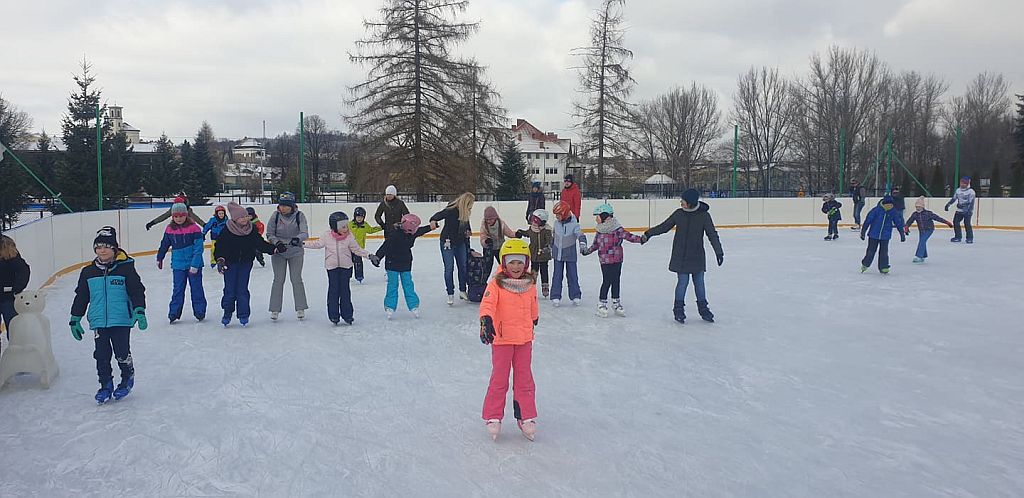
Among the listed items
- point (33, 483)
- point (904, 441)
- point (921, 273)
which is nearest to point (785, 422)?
point (904, 441)

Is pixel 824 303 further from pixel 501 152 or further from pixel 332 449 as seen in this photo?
pixel 501 152

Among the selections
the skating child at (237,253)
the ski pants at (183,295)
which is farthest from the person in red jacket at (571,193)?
the ski pants at (183,295)

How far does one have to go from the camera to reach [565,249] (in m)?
8.64

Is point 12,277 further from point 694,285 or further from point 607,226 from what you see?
point 694,285

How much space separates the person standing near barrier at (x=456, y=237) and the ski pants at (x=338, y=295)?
142 cm

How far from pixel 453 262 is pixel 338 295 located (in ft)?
5.75

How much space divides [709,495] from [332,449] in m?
2.02

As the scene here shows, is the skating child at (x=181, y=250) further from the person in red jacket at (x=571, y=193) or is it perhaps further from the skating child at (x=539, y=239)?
the person in red jacket at (x=571, y=193)

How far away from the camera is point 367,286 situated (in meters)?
10.4

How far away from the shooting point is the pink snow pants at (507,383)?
420 centimetres

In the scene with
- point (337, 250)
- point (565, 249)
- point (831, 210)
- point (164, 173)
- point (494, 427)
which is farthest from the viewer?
point (164, 173)

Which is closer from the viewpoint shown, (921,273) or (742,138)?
(921,273)

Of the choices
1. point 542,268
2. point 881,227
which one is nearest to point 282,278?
point 542,268

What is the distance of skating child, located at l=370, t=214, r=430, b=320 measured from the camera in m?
7.59
